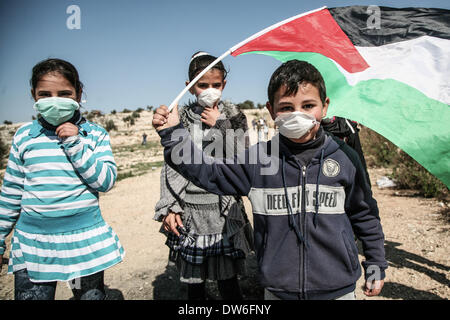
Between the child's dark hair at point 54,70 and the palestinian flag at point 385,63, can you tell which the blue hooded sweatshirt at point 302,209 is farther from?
the child's dark hair at point 54,70

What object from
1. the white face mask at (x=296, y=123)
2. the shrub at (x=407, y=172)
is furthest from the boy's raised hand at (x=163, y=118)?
the shrub at (x=407, y=172)

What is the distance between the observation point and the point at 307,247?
1470mm

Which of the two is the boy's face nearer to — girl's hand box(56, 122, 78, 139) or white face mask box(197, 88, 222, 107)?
white face mask box(197, 88, 222, 107)

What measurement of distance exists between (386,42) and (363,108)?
1.68 ft


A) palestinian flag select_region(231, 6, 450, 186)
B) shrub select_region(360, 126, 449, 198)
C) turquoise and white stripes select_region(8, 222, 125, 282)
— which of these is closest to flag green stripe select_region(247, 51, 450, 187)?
palestinian flag select_region(231, 6, 450, 186)

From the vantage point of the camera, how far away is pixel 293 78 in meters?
1.50

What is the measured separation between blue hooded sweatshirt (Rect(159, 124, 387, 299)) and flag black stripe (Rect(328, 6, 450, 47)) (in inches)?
37.2

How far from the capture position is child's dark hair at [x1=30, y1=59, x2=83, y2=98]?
1.85 metres

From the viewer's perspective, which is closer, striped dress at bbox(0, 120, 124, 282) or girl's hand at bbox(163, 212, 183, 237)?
striped dress at bbox(0, 120, 124, 282)

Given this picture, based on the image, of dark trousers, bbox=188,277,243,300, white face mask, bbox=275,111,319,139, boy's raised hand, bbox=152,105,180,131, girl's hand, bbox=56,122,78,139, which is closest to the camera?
boy's raised hand, bbox=152,105,180,131
